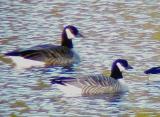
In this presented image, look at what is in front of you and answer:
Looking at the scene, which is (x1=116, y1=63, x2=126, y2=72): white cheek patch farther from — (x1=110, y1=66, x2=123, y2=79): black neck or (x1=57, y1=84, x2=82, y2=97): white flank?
(x1=57, y1=84, x2=82, y2=97): white flank

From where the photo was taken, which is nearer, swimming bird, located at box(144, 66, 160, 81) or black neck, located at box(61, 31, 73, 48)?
swimming bird, located at box(144, 66, 160, 81)

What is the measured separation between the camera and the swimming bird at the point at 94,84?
19.5 metres

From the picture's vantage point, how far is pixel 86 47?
24859 mm

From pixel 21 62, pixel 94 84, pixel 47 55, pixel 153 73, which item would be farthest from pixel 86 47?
pixel 94 84

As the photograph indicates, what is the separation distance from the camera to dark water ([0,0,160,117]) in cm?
1845

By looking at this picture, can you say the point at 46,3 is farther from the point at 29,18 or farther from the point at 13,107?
the point at 13,107

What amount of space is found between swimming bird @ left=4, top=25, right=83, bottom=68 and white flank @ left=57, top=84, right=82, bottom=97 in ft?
10.4

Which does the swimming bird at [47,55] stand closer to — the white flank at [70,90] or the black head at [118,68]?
the black head at [118,68]

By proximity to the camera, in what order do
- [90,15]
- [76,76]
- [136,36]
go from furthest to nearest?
[90,15] < [136,36] < [76,76]

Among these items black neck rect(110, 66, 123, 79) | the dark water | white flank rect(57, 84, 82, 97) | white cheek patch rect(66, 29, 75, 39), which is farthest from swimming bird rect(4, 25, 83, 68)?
white flank rect(57, 84, 82, 97)

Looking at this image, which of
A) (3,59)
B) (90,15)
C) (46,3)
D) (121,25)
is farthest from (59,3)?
(3,59)

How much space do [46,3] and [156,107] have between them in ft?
45.4

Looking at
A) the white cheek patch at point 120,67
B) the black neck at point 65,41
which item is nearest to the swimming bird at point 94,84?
the white cheek patch at point 120,67

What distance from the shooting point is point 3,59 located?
77.4 feet
